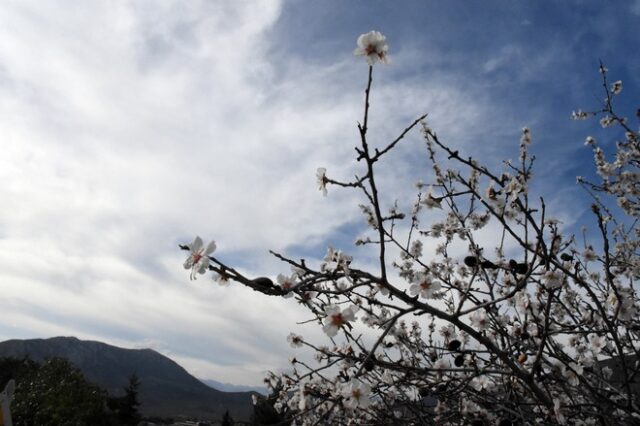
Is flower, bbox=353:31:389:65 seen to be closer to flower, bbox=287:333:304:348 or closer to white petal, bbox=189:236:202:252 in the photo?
white petal, bbox=189:236:202:252

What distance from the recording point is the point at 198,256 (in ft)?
6.13

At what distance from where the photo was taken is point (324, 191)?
2520 millimetres

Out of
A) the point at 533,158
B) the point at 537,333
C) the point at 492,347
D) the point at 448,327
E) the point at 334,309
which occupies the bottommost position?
the point at 492,347

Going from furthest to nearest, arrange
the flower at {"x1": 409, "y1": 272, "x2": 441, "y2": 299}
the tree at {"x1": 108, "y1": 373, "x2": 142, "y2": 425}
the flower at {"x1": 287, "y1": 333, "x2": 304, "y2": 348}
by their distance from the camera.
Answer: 1. the tree at {"x1": 108, "y1": 373, "x2": 142, "y2": 425}
2. the flower at {"x1": 287, "y1": 333, "x2": 304, "y2": 348}
3. the flower at {"x1": 409, "y1": 272, "x2": 441, "y2": 299}

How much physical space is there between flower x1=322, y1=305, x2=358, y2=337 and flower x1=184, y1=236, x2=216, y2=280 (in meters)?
0.68

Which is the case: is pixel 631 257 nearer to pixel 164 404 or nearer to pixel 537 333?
pixel 537 333

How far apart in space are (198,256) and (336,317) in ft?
2.54

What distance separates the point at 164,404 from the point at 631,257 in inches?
6159

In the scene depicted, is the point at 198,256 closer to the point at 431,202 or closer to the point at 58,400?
the point at 431,202

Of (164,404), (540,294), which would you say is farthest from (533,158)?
(164,404)

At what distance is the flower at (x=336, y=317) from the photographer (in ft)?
7.01

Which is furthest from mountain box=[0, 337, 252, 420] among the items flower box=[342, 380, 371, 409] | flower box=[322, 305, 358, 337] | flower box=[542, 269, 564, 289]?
flower box=[542, 269, 564, 289]

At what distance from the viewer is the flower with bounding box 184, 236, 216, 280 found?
1.79 metres

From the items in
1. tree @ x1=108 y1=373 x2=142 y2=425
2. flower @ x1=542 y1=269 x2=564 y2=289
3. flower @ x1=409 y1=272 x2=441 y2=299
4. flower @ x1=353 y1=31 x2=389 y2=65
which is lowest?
tree @ x1=108 y1=373 x2=142 y2=425
